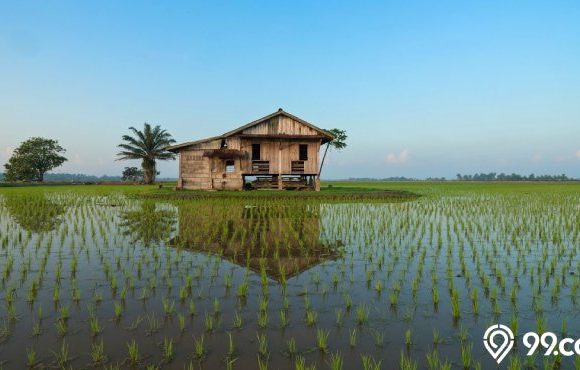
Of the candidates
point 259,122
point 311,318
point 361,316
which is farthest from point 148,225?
point 259,122

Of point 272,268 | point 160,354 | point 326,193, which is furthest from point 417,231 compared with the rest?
point 326,193

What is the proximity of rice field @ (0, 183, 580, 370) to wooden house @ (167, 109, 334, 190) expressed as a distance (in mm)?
14974

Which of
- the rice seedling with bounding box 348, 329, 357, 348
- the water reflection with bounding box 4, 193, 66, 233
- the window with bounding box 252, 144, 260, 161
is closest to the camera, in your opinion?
the rice seedling with bounding box 348, 329, 357, 348

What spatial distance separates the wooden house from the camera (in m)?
24.9

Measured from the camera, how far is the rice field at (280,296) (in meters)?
3.61

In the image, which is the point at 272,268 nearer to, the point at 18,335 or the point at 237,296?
the point at 237,296

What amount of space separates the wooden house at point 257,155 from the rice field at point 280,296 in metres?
15.0

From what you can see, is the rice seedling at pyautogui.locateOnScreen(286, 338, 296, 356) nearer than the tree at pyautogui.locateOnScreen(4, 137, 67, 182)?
Yes

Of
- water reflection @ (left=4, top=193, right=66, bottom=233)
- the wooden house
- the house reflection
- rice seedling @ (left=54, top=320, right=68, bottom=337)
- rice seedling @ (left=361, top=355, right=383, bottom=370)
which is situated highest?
the wooden house

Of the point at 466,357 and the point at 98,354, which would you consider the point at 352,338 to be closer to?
the point at 466,357

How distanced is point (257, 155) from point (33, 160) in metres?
41.1

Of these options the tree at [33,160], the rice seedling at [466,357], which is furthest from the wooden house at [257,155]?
the tree at [33,160]

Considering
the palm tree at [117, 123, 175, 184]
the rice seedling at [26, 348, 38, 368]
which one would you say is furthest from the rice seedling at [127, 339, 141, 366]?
the palm tree at [117, 123, 175, 184]

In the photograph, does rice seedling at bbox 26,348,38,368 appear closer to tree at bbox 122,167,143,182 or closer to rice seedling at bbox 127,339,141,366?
rice seedling at bbox 127,339,141,366
